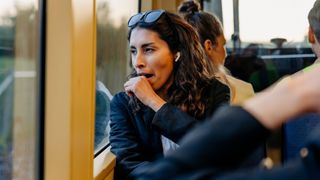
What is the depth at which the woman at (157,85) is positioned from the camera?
1.63 meters

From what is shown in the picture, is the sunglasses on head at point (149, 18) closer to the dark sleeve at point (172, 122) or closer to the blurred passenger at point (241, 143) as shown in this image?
the dark sleeve at point (172, 122)

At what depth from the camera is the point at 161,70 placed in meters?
1.66

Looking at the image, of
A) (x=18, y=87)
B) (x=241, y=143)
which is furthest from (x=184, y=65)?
(x=241, y=143)

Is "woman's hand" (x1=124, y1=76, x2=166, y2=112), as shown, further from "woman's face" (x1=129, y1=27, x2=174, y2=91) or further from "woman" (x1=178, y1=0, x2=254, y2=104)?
"woman" (x1=178, y1=0, x2=254, y2=104)

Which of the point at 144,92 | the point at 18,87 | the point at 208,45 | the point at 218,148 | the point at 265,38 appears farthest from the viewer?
the point at 265,38

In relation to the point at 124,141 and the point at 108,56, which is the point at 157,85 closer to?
the point at 124,141

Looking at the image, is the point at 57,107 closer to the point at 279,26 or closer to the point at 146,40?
the point at 146,40

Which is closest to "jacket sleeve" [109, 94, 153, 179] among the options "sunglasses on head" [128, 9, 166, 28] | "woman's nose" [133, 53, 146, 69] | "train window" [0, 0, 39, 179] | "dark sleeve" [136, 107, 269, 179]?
"woman's nose" [133, 53, 146, 69]

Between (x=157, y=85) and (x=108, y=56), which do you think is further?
(x=108, y=56)

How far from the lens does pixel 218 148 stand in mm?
468

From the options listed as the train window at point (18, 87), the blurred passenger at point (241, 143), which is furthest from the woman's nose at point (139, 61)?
the blurred passenger at point (241, 143)

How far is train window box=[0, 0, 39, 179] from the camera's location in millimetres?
1245

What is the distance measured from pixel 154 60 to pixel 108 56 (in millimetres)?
744

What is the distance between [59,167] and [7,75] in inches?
11.2
